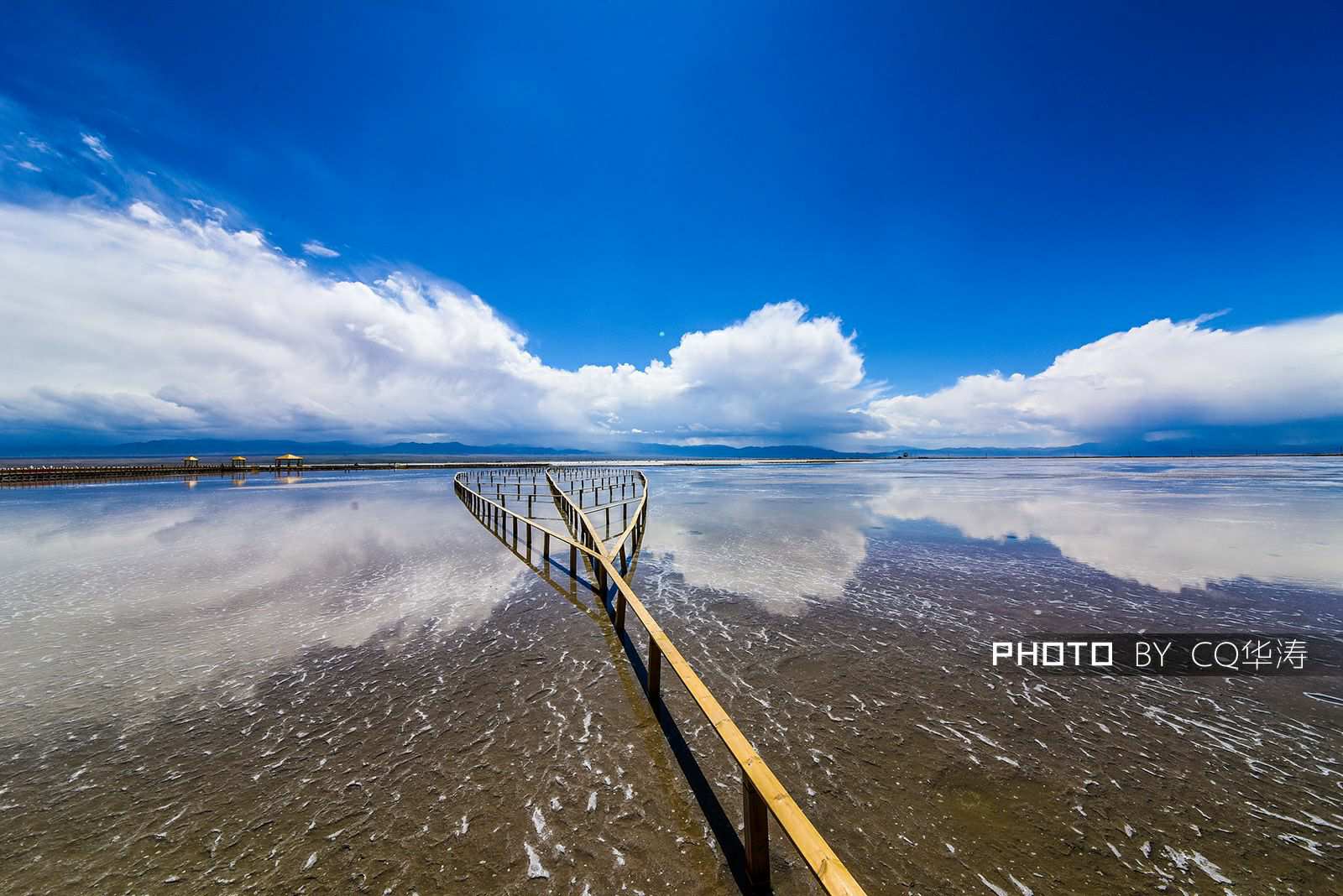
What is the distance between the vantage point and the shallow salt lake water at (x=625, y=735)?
433cm

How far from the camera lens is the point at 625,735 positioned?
252 inches

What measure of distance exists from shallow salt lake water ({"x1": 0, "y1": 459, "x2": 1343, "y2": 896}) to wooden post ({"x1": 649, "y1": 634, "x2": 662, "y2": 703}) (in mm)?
254

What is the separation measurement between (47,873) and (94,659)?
6.34m

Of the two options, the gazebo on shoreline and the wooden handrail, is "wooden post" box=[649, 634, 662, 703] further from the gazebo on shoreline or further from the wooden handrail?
the gazebo on shoreline

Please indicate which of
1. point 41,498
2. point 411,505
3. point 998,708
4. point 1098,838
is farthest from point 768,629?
point 41,498

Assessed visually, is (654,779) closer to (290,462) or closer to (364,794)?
(364,794)

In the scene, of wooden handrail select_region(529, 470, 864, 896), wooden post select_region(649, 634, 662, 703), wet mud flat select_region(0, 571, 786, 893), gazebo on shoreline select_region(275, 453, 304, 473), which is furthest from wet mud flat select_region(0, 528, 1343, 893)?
gazebo on shoreline select_region(275, 453, 304, 473)

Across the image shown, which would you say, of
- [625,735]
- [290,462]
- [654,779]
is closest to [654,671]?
[625,735]

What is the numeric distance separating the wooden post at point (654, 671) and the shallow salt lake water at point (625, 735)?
0.25 metres

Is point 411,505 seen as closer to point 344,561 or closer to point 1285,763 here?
point 344,561

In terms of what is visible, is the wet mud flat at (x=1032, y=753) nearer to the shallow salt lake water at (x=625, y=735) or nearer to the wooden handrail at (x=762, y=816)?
the shallow salt lake water at (x=625, y=735)

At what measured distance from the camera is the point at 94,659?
27.3ft

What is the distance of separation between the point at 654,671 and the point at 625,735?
952 mm

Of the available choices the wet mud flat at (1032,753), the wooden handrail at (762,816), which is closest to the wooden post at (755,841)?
the wooden handrail at (762,816)
